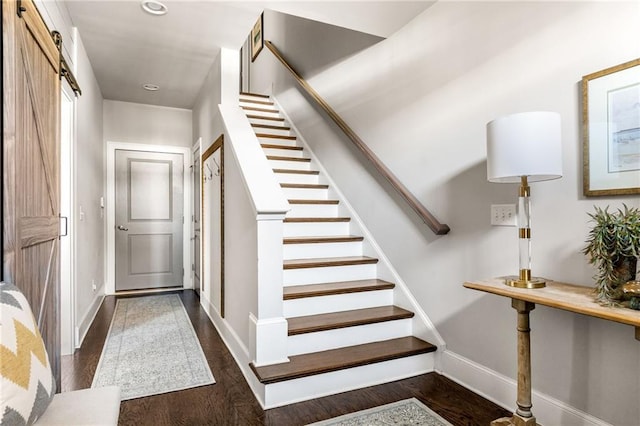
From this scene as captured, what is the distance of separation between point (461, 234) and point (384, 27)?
1.60 m

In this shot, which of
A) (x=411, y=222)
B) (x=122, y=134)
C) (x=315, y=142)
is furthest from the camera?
(x=122, y=134)

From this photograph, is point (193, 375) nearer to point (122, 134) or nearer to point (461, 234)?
point (461, 234)

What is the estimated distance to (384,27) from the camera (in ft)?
8.94

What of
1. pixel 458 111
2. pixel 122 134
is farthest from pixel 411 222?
pixel 122 134

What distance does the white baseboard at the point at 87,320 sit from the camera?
292cm

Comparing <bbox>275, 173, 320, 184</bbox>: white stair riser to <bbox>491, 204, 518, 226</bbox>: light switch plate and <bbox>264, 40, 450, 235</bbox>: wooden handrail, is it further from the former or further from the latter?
<bbox>491, 204, 518, 226</bbox>: light switch plate

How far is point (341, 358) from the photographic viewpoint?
2.22 m

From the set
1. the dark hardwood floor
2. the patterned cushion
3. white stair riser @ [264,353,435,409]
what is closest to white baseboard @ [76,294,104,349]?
the dark hardwood floor

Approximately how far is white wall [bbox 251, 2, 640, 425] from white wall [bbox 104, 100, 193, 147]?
3.08 meters

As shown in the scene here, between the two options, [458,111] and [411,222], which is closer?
[458,111]

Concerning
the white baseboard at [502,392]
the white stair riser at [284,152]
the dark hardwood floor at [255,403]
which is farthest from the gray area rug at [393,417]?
the white stair riser at [284,152]

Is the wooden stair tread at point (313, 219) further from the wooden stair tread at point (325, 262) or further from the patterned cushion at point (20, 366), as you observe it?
the patterned cushion at point (20, 366)

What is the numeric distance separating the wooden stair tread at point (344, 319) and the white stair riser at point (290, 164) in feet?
6.41

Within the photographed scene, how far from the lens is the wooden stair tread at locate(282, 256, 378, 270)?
271cm
